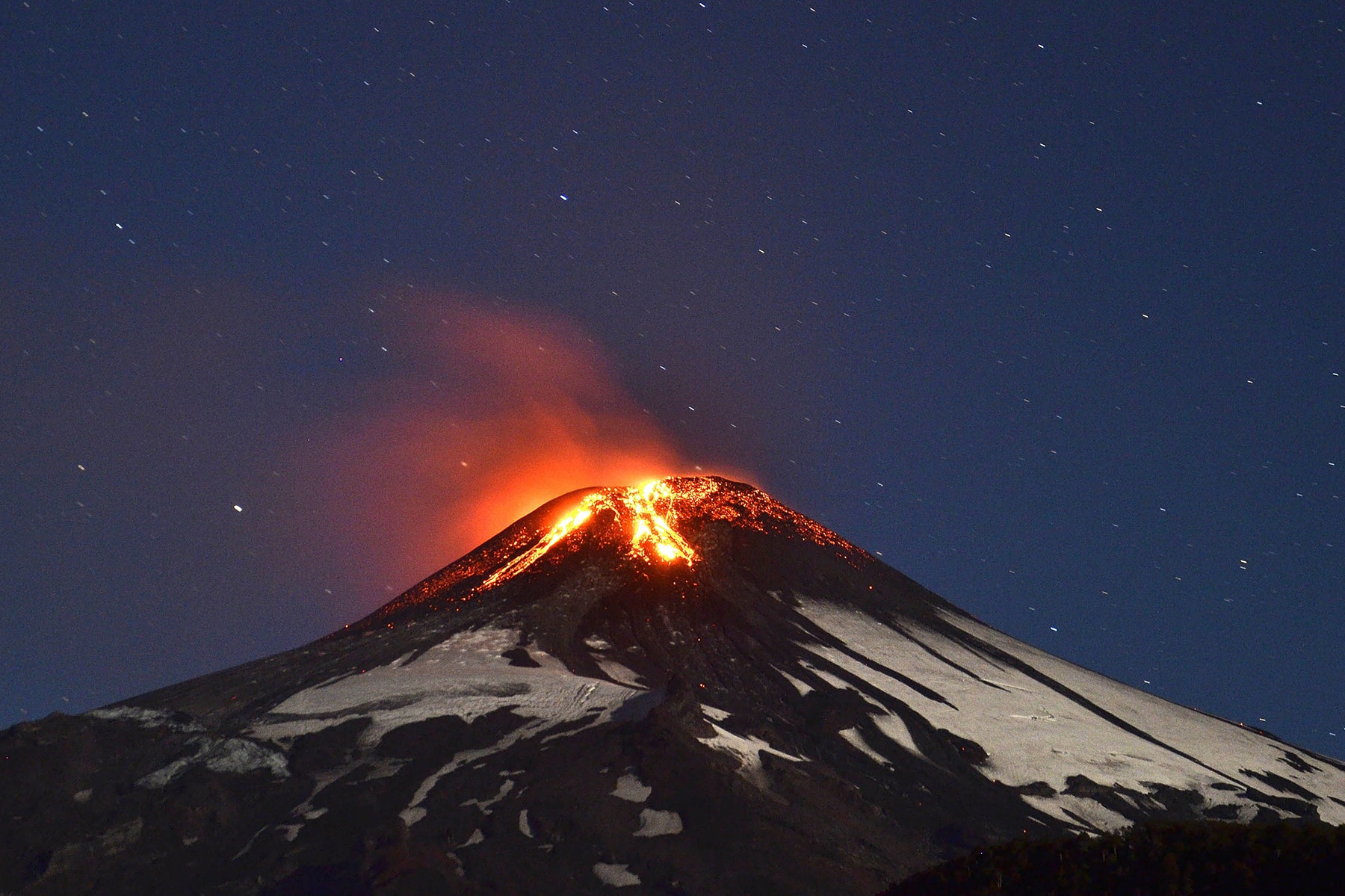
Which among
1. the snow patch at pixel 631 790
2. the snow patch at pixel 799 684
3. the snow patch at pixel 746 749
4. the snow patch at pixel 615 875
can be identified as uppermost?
the snow patch at pixel 799 684

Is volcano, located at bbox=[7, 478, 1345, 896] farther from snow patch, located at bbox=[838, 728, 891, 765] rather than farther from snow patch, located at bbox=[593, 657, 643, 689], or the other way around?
snow patch, located at bbox=[593, 657, 643, 689]

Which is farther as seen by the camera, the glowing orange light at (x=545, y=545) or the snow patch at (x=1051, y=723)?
the glowing orange light at (x=545, y=545)

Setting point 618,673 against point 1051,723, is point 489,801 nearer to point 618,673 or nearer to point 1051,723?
point 618,673

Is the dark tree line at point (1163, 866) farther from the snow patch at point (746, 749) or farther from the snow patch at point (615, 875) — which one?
the snow patch at point (746, 749)

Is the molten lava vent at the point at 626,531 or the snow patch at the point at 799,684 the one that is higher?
the molten lava vent at the point at 626,531

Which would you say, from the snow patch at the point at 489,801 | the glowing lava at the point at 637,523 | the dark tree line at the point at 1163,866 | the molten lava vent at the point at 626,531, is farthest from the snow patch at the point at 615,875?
the glowing lava at the point at 637,523

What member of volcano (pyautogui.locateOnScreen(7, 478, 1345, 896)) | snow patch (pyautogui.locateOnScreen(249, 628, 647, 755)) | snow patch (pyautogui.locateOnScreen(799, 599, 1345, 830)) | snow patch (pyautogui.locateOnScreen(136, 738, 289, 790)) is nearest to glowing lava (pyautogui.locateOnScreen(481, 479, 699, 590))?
volcano (pyautogui.locateOnScreen(7, 478, 1345, 896))

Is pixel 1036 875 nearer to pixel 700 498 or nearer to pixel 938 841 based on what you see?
pixel 938 841
